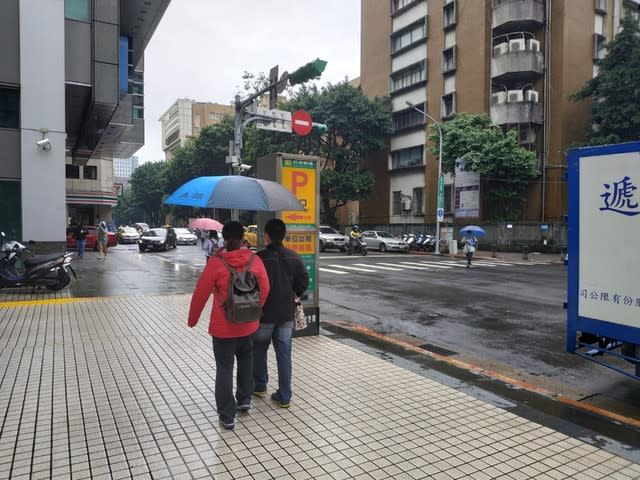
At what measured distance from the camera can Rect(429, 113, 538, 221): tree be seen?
2905 centimetres

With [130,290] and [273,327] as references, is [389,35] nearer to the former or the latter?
[130,290]

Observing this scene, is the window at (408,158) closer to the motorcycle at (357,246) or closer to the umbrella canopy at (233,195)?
the motorcycle at (357,246)

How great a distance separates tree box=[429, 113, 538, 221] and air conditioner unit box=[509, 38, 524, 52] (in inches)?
179

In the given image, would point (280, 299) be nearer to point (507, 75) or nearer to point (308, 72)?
point (308, 72)

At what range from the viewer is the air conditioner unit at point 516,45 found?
1201 inches

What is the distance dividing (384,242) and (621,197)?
1039 inches

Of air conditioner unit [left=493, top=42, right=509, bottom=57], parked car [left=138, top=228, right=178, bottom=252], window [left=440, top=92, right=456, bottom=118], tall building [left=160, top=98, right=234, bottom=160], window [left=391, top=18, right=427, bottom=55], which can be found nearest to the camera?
parked car [left=138, top=228, right=178, bottom=252]

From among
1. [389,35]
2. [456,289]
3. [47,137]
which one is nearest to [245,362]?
[456,289]

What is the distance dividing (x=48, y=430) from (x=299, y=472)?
2.18 metres

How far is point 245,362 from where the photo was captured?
4.29 m

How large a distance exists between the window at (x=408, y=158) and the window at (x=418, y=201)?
1983 mm

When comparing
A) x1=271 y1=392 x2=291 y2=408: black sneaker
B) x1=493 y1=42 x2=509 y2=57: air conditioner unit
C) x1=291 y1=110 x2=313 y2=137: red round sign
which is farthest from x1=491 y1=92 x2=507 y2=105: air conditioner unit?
x1=271 y1=392 x2=291 y2=408: black sneaker

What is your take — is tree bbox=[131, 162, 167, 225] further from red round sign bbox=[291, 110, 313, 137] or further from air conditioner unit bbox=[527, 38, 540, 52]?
red round sign bbox=[291, 110, 313, 137]

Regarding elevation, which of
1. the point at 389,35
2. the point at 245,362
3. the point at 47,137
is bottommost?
the point at 245,362
